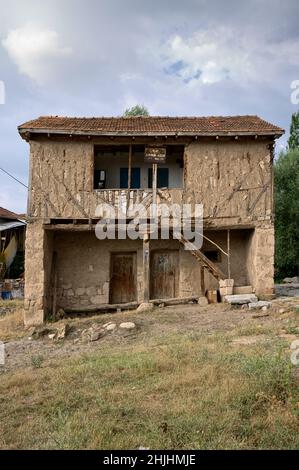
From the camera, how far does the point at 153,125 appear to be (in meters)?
14.0

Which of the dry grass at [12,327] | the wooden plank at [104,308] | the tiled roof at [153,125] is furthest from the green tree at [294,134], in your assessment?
the dry grass at [12,327]

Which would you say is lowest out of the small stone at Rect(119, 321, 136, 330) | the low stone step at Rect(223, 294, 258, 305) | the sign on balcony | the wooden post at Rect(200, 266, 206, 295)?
the small stone at Rect(119, 321, 136, 330)

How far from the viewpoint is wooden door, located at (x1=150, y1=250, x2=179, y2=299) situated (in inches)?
577

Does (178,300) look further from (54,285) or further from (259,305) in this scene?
(54,285)

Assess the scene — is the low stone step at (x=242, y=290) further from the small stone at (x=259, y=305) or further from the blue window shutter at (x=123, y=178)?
the blue window shutter at (x=123, y=178)

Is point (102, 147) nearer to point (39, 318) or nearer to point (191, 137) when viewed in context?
point (191, 137)

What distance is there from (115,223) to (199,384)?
7.93m

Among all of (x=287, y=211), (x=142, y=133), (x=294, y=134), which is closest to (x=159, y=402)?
(x=142, y=133)

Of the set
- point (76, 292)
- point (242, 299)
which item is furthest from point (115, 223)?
point (242, 299)

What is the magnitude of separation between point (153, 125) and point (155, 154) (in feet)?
4.64

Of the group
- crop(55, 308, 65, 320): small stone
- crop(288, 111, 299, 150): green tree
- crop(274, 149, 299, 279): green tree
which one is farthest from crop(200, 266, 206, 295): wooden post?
crop(288, 111, 299, 150): green tree

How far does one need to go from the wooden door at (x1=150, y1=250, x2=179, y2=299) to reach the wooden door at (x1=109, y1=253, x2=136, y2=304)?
713 mm

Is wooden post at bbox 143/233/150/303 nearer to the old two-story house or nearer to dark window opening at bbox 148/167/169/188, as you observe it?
the old two-story house

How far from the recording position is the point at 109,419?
498cm
